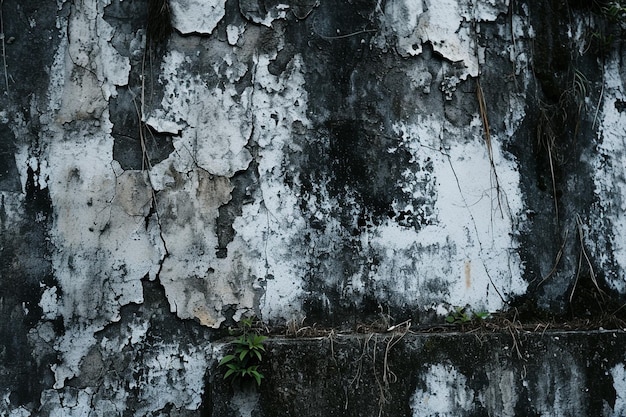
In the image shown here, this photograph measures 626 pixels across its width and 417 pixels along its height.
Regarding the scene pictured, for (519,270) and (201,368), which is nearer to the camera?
(201,368)

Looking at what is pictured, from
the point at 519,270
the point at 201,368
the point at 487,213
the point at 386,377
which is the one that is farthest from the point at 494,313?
the point at 201,368

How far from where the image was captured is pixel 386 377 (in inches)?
92.0

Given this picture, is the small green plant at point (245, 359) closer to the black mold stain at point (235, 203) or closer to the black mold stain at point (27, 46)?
the black mold stain at point (235, 203)

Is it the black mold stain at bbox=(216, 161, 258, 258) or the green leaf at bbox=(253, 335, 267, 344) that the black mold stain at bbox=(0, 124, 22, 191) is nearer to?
the black mold stain at bbox=(216, 161, 258, 258)

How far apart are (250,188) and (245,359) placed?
618mm

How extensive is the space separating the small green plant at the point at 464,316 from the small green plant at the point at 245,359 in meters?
0.71

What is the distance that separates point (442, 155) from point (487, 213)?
29 centimetres

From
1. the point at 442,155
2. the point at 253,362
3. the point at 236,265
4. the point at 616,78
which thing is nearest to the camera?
the point at 253,362

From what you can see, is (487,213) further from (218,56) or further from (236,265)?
(218,56)

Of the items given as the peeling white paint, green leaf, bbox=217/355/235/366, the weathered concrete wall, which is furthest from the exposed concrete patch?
the peeling white paint

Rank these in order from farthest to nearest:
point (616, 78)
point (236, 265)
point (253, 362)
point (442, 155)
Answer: point (616, 78), point (442, 155), point (236, 265), point (253, 362)

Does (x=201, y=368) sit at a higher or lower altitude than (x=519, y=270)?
lower

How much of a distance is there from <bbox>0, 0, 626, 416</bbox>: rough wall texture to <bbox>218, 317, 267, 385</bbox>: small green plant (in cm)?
12

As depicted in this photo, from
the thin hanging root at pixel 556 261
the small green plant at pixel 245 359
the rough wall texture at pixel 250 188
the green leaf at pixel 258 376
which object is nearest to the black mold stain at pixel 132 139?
the rough wall texture at pixel 250 188
